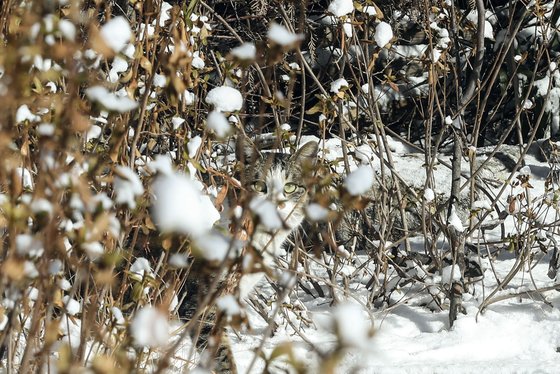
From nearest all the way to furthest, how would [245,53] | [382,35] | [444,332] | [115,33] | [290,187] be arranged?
[115,33]
[245,53]
[382,35]
[444,332]
[290,187]

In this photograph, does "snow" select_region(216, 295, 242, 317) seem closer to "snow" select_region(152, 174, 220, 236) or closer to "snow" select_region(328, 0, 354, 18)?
"snow" select_region(152, 174, 220, 236)

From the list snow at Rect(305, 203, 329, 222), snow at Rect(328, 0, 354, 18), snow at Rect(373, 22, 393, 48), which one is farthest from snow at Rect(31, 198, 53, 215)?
snow at Rect(373, 22, 393, 48)

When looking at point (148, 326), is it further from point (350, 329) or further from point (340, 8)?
point (340, 8)

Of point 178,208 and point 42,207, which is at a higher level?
point 42,207

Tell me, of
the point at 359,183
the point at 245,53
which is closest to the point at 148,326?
the point at 359,183

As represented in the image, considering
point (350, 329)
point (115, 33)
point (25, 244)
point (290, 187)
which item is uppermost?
point (290, 187)

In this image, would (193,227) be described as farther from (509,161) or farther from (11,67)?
(509,161)

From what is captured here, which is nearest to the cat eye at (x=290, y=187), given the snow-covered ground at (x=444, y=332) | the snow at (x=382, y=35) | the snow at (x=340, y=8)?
the snow-covered ground at (x=444, y=332)

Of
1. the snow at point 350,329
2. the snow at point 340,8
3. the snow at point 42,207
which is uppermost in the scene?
the snow at point 340,8

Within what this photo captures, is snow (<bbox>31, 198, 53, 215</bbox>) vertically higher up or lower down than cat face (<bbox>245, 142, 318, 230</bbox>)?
lower down

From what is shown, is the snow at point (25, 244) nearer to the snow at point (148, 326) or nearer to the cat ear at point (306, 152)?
the snow at point (148, 326)

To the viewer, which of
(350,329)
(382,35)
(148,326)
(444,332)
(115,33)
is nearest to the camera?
(350,329)

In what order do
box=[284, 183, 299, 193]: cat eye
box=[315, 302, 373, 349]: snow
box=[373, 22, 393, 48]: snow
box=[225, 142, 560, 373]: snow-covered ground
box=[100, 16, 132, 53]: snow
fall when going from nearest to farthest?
1. box=[315, 302, 373, 349]: snow
2. box=[100, 16, 132, 53]: snow
3. box=[373, 22, 393, 48]: snow
4. box=[225, 142, 560, 373]: snow-covered ground
5. box=[284, 183, 299, 193]: cat eye

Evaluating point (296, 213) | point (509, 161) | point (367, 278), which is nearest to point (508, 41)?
point (296, 213)
